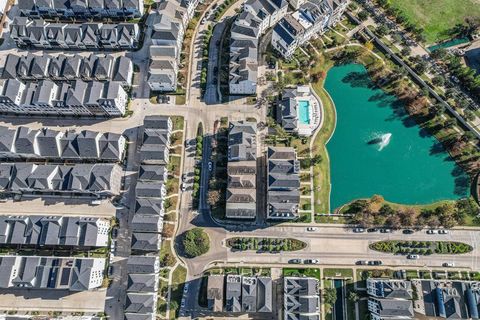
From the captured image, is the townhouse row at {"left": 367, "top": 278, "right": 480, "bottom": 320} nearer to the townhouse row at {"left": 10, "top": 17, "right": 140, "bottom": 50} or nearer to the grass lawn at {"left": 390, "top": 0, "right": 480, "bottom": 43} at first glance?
Answer: the grass lawn at {"left": 390, "top": 0, "right": 480, "bottom": 43}

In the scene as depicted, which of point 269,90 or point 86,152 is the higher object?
point 269,90

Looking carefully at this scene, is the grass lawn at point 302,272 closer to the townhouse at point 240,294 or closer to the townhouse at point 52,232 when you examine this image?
the townhouse at point 240,294

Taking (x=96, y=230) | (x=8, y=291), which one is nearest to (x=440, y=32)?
(x=96, y=230)

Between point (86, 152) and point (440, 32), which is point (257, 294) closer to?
A: point (86, 152)

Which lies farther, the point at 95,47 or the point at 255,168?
the point at 95,47

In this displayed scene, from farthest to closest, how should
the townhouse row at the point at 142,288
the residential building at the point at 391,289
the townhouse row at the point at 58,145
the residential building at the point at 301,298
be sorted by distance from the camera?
the townhouse row at the point at 58,145 < the residential building at the point at 391,289 < the townhouse row at the point at 142,288 < the residential building at the point at 301,298

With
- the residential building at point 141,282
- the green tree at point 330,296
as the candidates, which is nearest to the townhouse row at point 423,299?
the green tree at point 330,296
